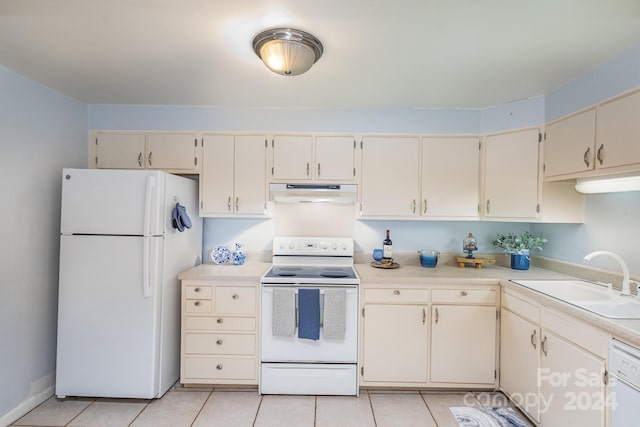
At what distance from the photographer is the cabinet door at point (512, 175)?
8.10ft

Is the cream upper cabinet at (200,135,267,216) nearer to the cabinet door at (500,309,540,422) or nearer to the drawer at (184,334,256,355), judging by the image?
the drawer at (184,334,256,355)

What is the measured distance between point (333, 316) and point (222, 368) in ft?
3.22

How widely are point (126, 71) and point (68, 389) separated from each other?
2341 millimetres

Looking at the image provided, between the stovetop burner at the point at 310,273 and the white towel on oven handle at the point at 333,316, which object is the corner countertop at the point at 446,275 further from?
the white towel on oven handle at the point at 333,316

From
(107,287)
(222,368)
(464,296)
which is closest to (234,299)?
(222,368)

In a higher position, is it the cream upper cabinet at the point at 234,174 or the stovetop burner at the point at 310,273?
the cream upper cabinet at the point at 234,174

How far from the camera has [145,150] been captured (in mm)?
2762

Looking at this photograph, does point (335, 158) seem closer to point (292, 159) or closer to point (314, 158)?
point (314, 158)


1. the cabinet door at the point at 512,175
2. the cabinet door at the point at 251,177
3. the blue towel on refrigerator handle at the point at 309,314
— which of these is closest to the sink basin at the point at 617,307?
the cabinet door at the point at 512,175

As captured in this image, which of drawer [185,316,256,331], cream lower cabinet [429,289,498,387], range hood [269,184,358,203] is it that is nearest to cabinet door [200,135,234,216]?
range hood [269,184,358,203]

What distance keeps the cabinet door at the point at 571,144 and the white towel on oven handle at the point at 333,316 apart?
1899 mm

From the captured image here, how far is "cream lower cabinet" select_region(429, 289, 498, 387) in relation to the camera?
7.81ft

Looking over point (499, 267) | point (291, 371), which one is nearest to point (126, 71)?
point (291, 371)

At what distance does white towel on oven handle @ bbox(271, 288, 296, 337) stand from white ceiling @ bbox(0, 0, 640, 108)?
1.61m
